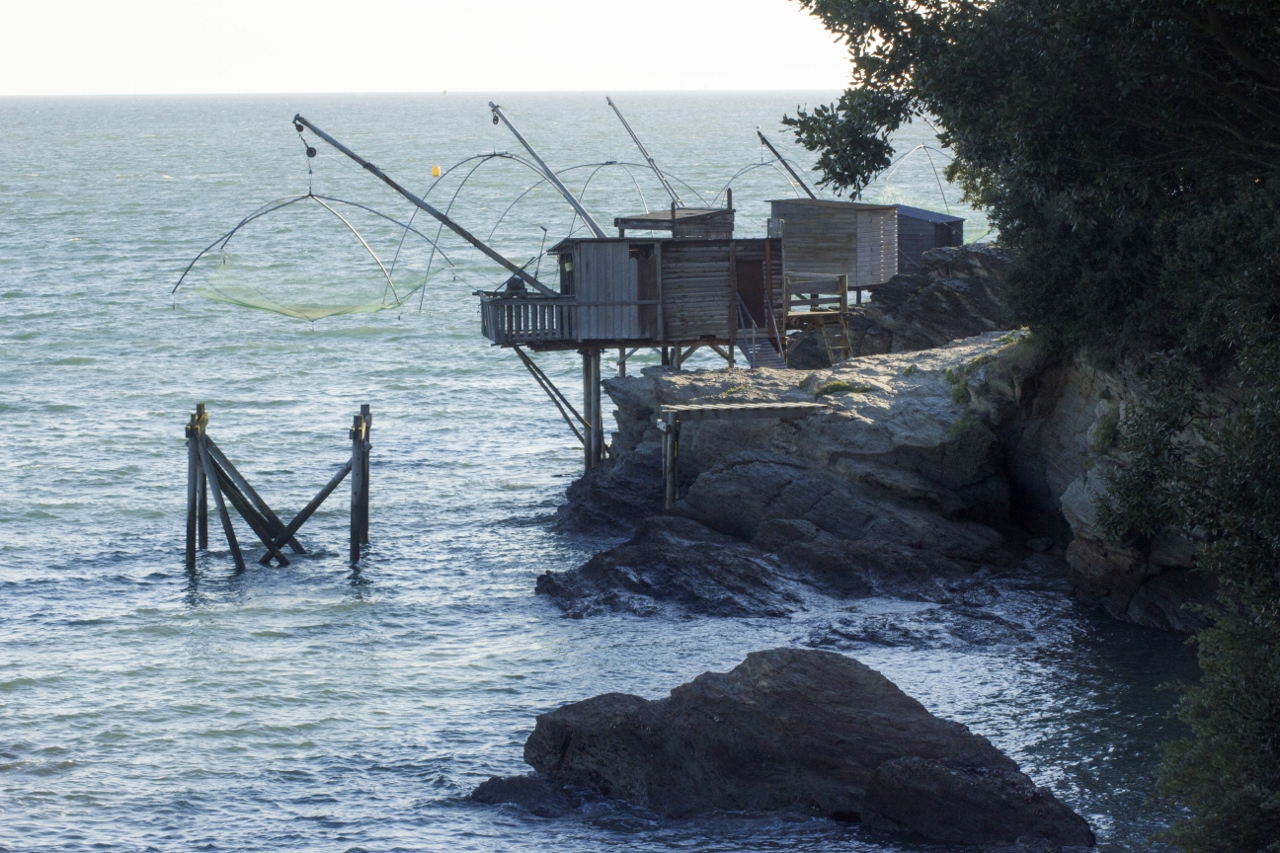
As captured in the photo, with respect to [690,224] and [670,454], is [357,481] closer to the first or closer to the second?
[670,454]

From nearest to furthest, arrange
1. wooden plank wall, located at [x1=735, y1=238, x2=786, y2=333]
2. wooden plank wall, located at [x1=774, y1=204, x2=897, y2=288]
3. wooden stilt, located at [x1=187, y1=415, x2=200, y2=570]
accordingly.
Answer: wooden stilt, located at [x1=187, y1=415, x2=200, y2=570], wooden plank wall, located at [x1=735, y1=238, x2=786, y2=333], wooden plank wall, located at [x1=774, y1=204, x2=897, y2=288]

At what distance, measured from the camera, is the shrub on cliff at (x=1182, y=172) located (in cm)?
1257

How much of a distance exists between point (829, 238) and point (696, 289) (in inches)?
429

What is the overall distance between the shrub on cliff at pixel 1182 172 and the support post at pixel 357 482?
1342 centimetres

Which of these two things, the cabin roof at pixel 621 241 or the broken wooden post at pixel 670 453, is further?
the cabin roof at pixel 621 241

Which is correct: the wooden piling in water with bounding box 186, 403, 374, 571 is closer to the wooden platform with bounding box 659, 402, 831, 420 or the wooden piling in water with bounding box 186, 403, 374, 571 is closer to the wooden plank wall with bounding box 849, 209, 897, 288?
the wooden platform with bounding box 659, 402, 831, 420

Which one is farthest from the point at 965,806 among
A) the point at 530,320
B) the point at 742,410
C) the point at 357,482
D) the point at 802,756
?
the point at 530,320

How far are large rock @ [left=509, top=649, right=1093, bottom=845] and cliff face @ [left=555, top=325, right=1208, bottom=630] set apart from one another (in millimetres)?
7037

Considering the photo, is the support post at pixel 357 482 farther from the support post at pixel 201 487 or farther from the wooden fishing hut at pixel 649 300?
the wooden fishing hut at pixel 649 300

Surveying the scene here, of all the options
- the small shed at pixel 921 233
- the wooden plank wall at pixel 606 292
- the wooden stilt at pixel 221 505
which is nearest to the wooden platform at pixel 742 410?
the wooden plank wall at pixel 606 292

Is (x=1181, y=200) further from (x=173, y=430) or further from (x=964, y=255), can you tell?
(x=173, y=430)

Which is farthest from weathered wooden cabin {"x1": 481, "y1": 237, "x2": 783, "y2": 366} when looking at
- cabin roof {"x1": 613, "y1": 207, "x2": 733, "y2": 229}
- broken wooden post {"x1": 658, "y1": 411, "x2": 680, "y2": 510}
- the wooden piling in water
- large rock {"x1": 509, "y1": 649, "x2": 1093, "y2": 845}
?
large rock {"x1": 509, "y1": 649, "x2": 1093, "y2": 845}

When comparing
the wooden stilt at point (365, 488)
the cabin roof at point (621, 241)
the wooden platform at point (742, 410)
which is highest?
the cabin roof at point (621, 241)

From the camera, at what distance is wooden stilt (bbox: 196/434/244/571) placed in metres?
27.5
